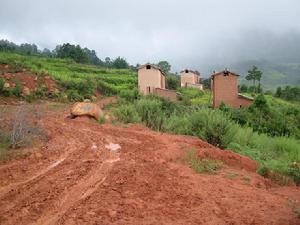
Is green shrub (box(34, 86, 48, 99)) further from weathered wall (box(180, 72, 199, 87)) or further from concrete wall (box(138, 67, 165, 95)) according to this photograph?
weathered wall (box(180, 72, 199, 87))

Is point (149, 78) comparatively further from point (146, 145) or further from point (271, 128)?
point (146, 145)

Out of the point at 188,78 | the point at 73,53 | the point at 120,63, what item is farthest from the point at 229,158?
the point at 120,63

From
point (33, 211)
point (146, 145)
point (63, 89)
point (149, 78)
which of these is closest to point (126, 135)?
point (146, 145)

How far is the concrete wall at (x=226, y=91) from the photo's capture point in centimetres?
4203

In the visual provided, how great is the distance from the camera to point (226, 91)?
4262 centimetres

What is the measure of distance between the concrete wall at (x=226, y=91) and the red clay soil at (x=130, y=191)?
32.2 meters

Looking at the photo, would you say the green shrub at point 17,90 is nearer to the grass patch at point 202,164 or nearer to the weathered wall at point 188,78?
the grass patch at point 202,164

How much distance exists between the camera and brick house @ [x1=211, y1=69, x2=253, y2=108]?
42.2m

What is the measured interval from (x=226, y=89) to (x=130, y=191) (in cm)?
3673

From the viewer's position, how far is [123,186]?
720 centimetres

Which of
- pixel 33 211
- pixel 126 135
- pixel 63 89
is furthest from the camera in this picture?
pixel 63 89

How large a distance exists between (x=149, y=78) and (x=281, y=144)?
31276 mm

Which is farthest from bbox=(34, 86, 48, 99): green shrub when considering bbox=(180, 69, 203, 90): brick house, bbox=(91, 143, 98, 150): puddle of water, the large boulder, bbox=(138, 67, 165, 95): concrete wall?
bbox=(180, 69, 203, 90): brick house

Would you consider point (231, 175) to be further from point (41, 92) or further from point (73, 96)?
point (73, 96)
